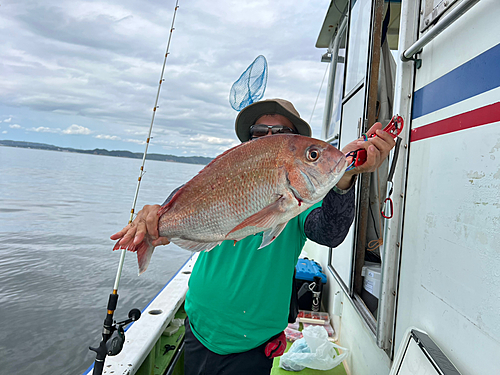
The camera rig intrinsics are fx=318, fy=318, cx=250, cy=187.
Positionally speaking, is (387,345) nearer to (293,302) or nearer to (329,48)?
(293,302)

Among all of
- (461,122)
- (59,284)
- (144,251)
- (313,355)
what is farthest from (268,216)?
(59,284)

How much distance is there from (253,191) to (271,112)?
1151 millimetres

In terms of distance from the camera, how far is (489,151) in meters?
1.04

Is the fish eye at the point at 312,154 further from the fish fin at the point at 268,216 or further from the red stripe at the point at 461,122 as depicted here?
the red stripe at the point at 461,122

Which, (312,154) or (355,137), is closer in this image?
(312,154)

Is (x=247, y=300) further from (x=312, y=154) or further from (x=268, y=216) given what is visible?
(x=312, y=154)

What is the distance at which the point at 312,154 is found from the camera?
3.83ft

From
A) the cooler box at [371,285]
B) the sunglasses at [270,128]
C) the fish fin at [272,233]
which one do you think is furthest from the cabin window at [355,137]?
the fish fin at [272,233]

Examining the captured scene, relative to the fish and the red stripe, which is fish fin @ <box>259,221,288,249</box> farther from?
the red stripe

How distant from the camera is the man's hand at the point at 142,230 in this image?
4.43 feet

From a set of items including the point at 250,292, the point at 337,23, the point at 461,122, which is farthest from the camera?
the point at 337,23

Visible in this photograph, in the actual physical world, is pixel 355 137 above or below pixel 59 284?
above

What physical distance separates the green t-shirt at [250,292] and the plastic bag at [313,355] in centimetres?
134

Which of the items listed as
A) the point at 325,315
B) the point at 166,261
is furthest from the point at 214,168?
the point at 166,261
